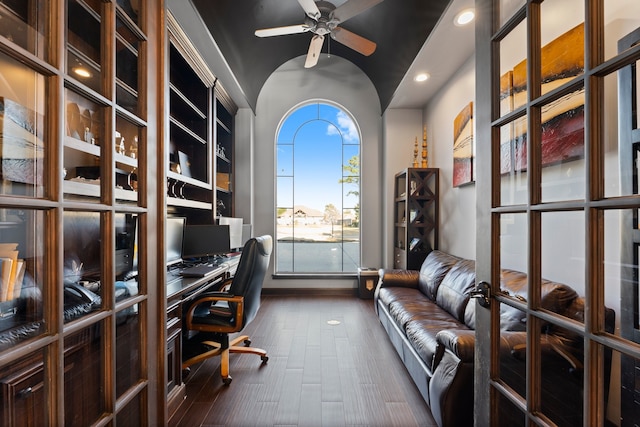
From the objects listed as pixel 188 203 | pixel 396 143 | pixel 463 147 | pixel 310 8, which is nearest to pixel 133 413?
pixel 188 203

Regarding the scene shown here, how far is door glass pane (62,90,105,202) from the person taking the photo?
832 mm

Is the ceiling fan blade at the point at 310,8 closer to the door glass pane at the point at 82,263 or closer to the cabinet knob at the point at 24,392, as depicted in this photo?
the door glass pane at the point at 82,263

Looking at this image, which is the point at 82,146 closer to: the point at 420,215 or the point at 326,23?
the point at 326,23

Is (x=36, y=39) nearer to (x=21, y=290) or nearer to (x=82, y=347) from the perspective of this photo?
(x=21, y=290)

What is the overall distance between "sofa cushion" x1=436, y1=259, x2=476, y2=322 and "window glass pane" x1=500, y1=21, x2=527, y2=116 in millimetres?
1595

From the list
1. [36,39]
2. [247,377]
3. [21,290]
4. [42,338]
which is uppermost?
[36,39]

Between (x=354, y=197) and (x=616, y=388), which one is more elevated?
(x=354, y=197)

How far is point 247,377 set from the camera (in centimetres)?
241

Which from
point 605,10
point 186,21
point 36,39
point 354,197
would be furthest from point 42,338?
point 354,197

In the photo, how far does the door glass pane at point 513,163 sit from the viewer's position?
1.01m

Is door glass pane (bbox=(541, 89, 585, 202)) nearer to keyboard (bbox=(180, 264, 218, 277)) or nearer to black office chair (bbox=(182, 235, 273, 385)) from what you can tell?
black office chair (bbox=(182, 235, 273, 385))

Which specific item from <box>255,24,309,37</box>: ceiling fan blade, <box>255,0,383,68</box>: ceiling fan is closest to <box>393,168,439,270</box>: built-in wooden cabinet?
<box>255,0,383,68</box>: ceiling fan

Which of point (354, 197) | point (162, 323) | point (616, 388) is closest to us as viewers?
point (616, 388)

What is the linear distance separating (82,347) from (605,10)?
5.16 feet
